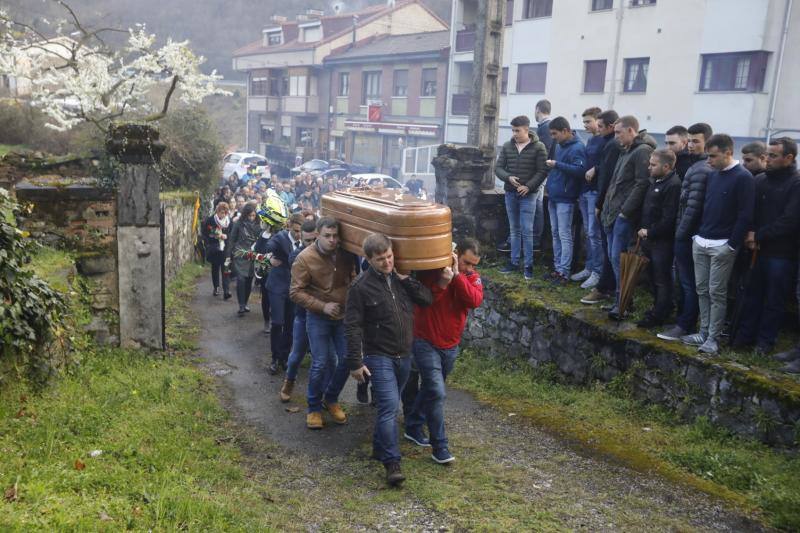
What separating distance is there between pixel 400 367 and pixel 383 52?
3351 centimetres

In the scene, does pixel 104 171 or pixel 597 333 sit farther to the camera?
pixel 104 171

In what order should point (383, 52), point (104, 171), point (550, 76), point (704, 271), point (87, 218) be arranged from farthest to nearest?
point (383, 52) → point (550, 76) → point (104, 171) → point (87, 218) → point (704, 271)

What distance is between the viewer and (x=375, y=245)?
16.8ft

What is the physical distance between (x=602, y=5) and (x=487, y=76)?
56.1 feet

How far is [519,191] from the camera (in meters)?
8.83

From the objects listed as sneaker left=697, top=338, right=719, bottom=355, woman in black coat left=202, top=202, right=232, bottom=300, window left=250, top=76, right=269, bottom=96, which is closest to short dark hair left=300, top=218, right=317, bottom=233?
sneaker left=697, top=338, right=719, bottom=355

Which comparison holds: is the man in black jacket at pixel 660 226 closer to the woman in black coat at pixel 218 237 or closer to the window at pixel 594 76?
the woman in black coat at pixel 218 237

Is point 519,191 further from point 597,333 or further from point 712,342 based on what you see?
point 712,342

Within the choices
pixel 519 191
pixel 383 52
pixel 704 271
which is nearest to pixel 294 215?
pixel 519 191

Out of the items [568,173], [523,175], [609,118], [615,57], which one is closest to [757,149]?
[609,118]

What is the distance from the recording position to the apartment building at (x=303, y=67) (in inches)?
1618

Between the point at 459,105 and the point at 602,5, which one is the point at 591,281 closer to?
the point at 602,5

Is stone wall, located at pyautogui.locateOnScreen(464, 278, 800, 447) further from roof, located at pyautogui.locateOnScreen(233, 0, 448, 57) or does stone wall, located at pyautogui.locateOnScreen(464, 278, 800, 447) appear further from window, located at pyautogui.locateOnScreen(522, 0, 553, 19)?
roof, located at pyautogui.locateOnScreen(233, 0, 448, 57)

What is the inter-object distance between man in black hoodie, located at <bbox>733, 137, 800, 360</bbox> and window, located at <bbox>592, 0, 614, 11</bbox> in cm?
2164
